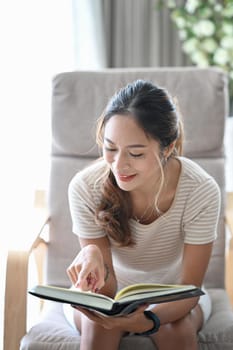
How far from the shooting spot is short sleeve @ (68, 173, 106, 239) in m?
1.72

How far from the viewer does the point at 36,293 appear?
4.61 ft

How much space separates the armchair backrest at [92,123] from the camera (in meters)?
2.12

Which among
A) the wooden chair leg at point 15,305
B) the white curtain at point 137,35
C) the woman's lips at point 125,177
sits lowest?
the wooden chair leg at point 15,305

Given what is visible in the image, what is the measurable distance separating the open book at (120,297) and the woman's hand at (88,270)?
95mm

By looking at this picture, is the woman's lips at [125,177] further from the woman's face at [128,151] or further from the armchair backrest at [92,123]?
the armchair backrest at [92,123]

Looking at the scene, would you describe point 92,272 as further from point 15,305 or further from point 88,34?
point 88,34

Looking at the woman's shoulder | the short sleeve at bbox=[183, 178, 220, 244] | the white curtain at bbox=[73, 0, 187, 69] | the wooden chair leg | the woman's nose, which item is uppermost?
the white curtain at bbox=[73, 0, 187, 69]

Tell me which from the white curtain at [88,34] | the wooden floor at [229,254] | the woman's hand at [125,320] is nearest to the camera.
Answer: the woman's hand at [125,320]

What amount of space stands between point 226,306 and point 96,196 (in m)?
0.48

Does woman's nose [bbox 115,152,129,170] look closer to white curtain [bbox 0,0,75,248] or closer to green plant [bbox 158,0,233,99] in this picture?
white curtain [bbox 0,0,75,248]

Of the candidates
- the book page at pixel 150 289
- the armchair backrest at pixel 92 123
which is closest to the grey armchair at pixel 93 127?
the armchair backrest at pixel 92 123

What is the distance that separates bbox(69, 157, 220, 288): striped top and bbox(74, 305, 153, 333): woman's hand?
0.26m

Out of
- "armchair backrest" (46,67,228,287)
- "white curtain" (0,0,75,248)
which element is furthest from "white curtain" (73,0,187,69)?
"armchair backrest" (46,67,228,287)

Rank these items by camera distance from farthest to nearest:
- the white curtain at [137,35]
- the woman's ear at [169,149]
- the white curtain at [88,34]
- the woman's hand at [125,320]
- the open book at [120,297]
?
the white curtain at [137,35] → the white curtain at [88,34] → the woman's ear at [169,149] → the woman's hand at [125,320] → the open book at [120,297]
